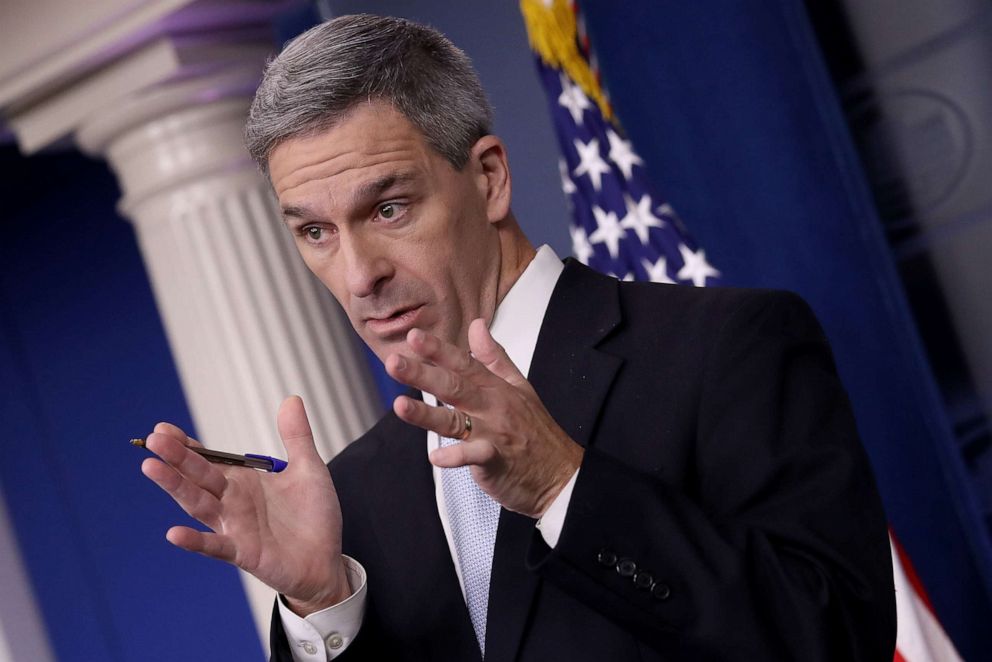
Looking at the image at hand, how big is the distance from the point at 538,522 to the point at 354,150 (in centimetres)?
50

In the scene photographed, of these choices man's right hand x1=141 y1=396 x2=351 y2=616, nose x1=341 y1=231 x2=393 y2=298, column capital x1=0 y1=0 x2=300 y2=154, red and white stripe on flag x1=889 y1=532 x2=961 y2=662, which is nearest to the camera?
man's right hand x1=141 y1=396 x2=351 y2=616

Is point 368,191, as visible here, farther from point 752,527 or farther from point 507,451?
point 752,527

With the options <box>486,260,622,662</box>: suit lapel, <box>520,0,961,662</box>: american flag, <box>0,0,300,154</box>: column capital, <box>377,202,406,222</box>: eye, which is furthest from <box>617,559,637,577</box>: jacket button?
<box>0,0,300,154</box>: column capital

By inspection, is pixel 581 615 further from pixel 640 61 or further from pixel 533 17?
pixel 640 61

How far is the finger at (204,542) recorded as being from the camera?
4.04 feet

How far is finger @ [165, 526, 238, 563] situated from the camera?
1232mm

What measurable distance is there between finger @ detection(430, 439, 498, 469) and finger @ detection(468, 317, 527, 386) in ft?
0.31

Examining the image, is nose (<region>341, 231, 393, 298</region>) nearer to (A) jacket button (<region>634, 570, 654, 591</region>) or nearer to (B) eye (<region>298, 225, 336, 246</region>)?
(B) eye (<region>298, 225, 336, 246</region>)

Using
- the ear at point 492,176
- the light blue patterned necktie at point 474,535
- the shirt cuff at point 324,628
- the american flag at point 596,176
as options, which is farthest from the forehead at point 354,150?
the american flag at point 596,176

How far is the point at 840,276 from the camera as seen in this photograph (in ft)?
11.4

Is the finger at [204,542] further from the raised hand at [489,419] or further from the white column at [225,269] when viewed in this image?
the white column at [225,269]

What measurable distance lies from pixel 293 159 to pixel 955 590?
2.65 m

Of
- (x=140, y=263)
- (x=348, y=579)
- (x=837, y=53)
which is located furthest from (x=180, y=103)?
(x=348, y=579)

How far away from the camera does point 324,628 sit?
137 cm
